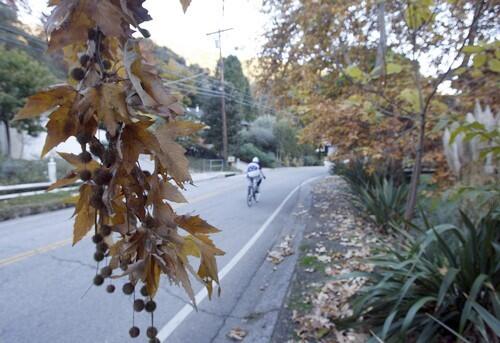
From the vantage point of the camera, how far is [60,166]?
16969 millimetres

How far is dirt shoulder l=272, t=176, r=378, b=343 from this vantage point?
3357 millimetres

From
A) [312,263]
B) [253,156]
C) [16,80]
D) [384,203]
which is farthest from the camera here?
[253,156]

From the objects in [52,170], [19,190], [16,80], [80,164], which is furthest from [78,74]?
[16,80]

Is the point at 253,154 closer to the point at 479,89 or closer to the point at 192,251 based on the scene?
the point at 479,89

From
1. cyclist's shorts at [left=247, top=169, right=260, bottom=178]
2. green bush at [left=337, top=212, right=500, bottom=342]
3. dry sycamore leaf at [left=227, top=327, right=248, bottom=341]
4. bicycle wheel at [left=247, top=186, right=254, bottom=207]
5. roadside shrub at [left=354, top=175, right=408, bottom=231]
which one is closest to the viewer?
green bush at [left=337, top=212, right=500, bottom=342]

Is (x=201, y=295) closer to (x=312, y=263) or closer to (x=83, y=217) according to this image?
(x=312, y=263)

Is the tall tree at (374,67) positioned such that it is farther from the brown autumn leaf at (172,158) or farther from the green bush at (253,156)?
the green bush at (253,156)

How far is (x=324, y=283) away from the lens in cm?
441

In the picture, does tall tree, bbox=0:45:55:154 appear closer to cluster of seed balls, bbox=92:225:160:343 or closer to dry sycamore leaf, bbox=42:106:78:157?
cluster of seed balls, bbox=92:225:160:343

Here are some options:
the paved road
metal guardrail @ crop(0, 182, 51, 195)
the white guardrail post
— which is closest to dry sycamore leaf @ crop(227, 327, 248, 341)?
the paved road

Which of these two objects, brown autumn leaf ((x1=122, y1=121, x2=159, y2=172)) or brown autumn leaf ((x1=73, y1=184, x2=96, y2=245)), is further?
brown autumn leaf ((x1=73, y1=184, x2=96, y2=245))

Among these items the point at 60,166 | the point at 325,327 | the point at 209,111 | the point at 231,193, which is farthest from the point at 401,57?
the point at 209,111

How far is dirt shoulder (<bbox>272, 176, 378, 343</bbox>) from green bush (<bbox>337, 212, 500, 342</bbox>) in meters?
0.36

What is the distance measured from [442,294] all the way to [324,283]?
1870mm
